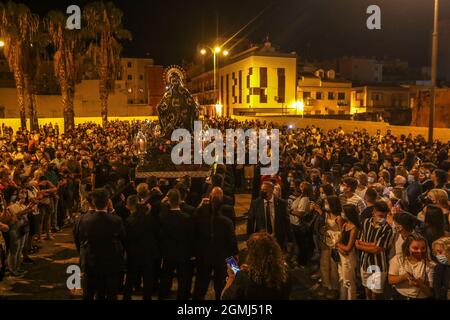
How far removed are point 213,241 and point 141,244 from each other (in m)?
0.91

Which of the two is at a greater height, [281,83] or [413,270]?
[281,83]

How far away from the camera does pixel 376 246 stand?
191 inches

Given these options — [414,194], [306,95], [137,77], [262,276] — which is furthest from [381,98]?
[262,276]

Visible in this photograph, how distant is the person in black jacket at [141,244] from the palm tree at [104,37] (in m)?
26.9

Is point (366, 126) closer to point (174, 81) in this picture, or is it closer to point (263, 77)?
point (174, 81)

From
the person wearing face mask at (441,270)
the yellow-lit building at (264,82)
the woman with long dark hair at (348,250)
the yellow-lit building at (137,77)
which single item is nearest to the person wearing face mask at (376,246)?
the woman with long dark hair at (348,250)

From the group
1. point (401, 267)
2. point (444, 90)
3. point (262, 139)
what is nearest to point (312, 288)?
point (401, 267)

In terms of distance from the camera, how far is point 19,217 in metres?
6.98

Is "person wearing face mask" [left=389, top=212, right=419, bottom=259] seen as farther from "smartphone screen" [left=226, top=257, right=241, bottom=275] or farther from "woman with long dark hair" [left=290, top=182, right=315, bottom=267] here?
"woman with long dark hair" [left=290, top=182, right=315, bottom=267]

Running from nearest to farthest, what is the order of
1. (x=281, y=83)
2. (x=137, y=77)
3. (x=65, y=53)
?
(x=65, y=53), (x=281, y=83), (x=137, y=77)

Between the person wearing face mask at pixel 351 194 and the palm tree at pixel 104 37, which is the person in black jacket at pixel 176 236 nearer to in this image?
the person wearing face mask at pixel 351 194

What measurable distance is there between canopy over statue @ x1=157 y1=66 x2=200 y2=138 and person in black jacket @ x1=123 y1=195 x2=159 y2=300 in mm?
8791
